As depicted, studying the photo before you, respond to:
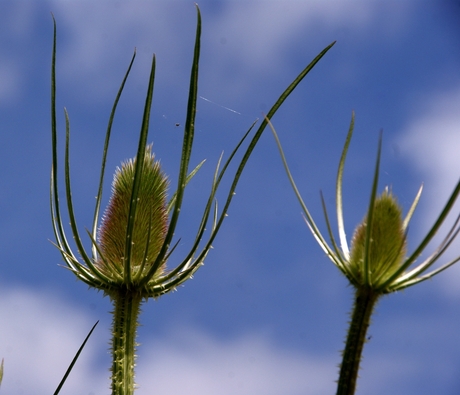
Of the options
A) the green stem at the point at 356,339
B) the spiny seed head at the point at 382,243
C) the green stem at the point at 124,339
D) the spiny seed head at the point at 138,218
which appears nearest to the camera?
the green stem at the point at 356,339

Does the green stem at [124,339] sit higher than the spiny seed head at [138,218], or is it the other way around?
the spiny seed head at [138,218]

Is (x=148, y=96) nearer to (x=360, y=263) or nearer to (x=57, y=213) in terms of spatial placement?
(x=57, y=213)

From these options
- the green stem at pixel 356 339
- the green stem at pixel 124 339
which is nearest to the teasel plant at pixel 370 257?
the green stem at pixel 356 339

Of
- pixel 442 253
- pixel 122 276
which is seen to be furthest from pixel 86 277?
pixel 442 253

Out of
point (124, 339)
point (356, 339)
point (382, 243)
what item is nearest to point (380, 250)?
point (382, 243)

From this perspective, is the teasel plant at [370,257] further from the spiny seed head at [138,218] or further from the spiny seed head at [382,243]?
the spiny seed head at [138,218]

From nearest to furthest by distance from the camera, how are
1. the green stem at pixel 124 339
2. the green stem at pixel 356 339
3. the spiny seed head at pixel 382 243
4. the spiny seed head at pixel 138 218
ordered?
the green stem at pixel 356 339, the spiny seed head at pixel 382 243, the green stem at pixel 124 339, the spiny seed head at pixel 138 218

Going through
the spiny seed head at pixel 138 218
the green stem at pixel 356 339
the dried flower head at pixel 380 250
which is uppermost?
the spiny seed head at pixel 138 218
